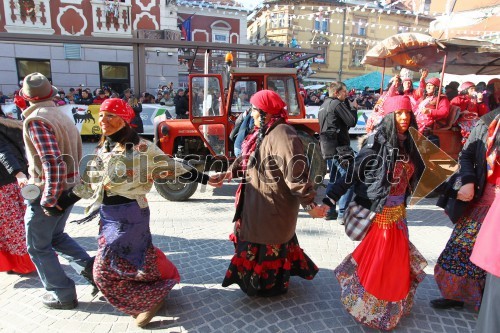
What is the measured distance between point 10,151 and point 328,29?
115 ft

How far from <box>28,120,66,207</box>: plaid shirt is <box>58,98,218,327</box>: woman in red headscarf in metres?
0.09

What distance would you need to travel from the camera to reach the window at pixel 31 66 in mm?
15000

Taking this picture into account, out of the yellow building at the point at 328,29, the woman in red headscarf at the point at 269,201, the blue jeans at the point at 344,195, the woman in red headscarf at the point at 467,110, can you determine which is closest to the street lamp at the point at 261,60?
the woman in red headscarf at the point at 467,110

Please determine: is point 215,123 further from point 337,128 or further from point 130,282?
point 130,282

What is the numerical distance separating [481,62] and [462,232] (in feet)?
19.0

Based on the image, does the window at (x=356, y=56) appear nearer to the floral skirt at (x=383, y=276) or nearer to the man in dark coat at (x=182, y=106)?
the man in dark coat at (x=182, y=106)

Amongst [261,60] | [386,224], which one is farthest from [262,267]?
[261,60]

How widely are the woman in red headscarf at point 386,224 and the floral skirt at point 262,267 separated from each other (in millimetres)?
535

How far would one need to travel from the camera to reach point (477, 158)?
2.79 metres

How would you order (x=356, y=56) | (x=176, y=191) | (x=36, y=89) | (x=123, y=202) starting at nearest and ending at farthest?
(x=123, y=202) < (x=36, y=89) < (x=176, y=191) < (x=356, y=56)

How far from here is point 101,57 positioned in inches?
615

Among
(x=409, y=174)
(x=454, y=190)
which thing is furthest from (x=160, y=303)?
(x=454, y=190)

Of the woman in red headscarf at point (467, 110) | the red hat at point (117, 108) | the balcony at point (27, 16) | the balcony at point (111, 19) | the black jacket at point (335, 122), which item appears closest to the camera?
the red hat at point (117, 108)

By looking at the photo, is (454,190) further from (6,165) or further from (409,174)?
(6,165)
